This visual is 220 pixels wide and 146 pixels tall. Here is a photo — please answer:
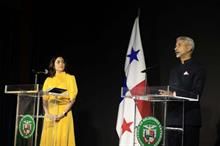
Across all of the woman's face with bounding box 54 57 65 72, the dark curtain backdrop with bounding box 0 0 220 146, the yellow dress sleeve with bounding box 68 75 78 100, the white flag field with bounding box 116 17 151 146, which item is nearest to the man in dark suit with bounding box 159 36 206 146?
the dark curtain backdrop with bounding box 0 0 220 146

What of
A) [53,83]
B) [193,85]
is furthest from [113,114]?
[193,85]

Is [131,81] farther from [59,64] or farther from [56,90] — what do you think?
[56,90]

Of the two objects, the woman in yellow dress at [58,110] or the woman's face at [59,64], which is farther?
the woman's face at [59,64]

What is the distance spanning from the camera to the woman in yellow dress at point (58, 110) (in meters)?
5.13

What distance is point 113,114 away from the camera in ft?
21.3

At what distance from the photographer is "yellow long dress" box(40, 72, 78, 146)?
16.9 ft

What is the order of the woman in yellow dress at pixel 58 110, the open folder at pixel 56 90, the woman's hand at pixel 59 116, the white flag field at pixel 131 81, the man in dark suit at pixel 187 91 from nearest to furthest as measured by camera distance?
the man in dark suit at pixel 187 91
the open folder at pixel 56 90
the woman in yellow dress at pixel 58 110
the woman's hand at pixel 59 116
the white flag field at pixel 131 81

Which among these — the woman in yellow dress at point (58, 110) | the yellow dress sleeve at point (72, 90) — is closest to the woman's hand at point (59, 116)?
the woman in yellow dress at point (58, 110)

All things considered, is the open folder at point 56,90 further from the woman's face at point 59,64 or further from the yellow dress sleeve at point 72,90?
the woman's face at point 59,64

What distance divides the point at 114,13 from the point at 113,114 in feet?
4.87

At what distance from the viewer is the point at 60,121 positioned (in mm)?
5375

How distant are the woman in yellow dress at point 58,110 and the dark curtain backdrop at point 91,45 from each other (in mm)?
1173

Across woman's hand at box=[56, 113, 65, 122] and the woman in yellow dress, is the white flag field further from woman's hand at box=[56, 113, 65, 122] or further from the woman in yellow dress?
woman's hand at box=[56, 113, 65, 122]

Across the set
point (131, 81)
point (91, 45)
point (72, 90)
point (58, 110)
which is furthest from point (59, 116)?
point (91, 45)
